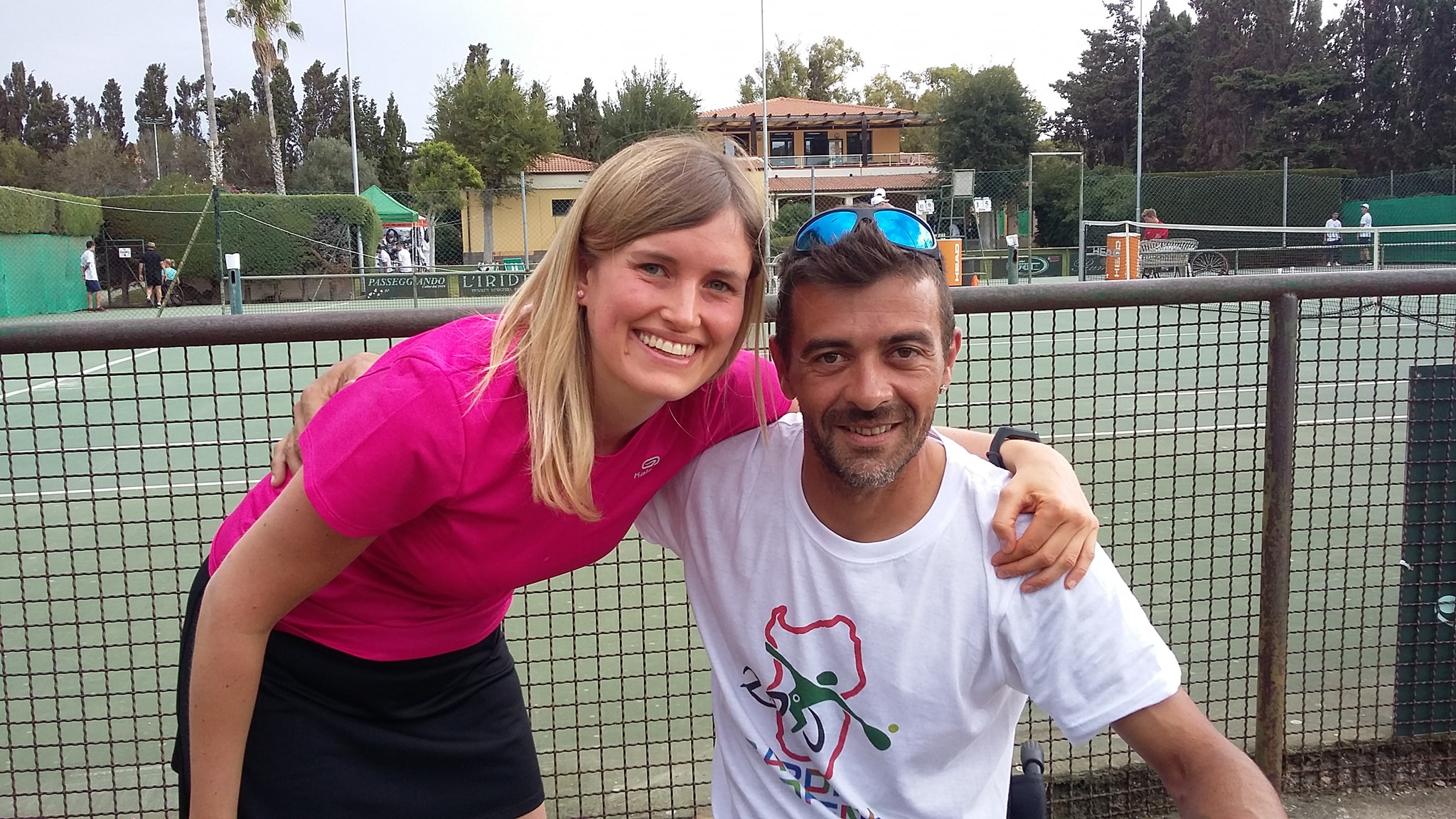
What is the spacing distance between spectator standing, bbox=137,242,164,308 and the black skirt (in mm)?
25511

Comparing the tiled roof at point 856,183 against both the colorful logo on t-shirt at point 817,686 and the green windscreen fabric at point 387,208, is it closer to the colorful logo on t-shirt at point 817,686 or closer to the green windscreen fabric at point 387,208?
the green windscreen fabric at point 387,208

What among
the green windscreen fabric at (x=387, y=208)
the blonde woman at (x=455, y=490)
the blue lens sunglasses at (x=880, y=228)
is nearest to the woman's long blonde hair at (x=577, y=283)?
the blonde woman at (x=455, y=490)

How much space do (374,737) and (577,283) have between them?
3.13ft

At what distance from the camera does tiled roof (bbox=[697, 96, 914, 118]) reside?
56000 millimetres

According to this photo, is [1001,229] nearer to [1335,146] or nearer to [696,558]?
[1335,146]

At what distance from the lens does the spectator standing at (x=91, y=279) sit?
2377 centimetres

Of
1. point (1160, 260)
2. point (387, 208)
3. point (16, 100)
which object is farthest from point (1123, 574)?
point (16, 100)

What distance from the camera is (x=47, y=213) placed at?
82.2 feet

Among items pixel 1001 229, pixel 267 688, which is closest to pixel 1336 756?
pixel 267 688

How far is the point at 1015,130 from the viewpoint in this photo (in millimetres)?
47688

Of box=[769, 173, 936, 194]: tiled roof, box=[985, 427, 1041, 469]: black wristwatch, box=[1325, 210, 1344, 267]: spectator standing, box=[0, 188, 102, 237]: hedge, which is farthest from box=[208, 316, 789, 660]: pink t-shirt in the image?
box=[769, 173, 936, 194]: tiled roof

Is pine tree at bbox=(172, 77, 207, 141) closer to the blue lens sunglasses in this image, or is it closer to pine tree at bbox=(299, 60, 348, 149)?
pine tree at bbox=(299, 60, 348, 149)

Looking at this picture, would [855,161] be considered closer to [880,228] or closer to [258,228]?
[258,228]

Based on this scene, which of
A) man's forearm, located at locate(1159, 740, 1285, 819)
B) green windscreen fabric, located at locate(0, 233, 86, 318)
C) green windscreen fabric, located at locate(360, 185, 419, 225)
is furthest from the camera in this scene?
green windscreen fabric, located at locate(360, 185, 419, 225)
